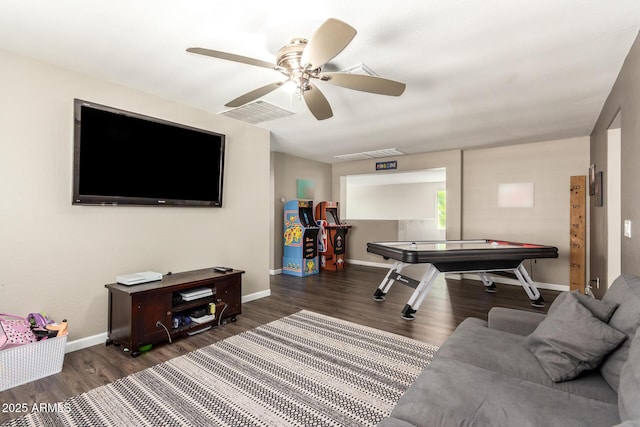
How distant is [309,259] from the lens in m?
6.01

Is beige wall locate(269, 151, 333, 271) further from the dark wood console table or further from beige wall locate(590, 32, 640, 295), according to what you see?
beige wall locate(590, 32, 640, 295)

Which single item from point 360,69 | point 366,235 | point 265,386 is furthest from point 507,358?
point 366,235

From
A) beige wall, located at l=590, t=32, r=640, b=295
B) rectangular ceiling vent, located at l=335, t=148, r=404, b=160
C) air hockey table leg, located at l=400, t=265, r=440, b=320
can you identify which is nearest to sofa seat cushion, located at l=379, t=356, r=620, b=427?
beige wall, located at l=590, t=32, r=640, b=295

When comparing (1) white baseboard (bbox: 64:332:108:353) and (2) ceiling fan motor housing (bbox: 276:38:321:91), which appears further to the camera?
(1) white baseboard (bbox: 64:332:108:353)

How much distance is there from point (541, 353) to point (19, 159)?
374 centimetres

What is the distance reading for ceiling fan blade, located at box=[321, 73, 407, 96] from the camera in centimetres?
204

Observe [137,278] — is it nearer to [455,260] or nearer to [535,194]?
[455,260]

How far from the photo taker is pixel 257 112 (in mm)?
3623

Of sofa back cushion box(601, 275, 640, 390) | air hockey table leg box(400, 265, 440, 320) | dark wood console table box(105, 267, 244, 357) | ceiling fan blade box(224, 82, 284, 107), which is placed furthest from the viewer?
air hockey table leg box(400, 265, 440, 320)

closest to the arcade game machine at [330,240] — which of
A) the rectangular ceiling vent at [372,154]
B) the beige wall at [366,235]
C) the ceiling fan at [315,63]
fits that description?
the beige wall at [366,235]

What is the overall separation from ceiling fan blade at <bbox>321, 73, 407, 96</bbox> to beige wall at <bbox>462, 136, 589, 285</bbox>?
4130 millimetres

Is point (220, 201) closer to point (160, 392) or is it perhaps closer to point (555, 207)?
point (160, 392)

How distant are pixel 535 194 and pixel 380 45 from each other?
4.33m

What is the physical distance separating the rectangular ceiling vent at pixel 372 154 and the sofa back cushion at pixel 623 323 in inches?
177
